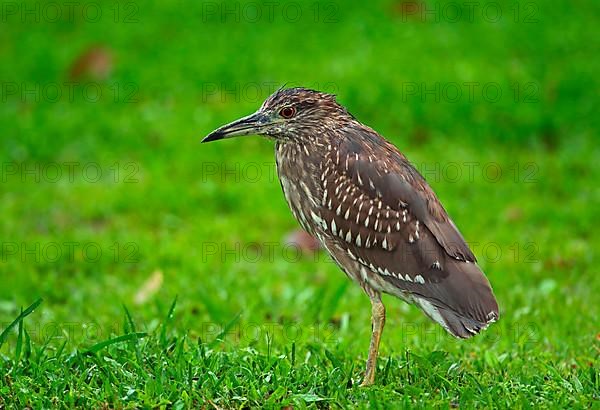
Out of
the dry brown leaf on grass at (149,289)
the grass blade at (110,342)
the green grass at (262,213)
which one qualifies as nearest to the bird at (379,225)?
the green grass at (262,213)

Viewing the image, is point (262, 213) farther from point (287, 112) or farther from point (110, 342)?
point (110, 342)

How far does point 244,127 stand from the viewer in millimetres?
5887

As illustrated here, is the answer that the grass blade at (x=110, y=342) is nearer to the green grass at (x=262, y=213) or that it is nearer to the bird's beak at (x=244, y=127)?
the green grass at (x=262, y=213)

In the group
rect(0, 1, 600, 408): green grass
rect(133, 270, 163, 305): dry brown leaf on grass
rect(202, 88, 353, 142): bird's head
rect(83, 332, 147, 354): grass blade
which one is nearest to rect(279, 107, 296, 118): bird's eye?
rect(202, 88, 353, 142): bird's head

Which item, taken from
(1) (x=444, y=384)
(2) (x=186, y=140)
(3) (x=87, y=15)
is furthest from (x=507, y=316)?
(3) (x=87, y=15)

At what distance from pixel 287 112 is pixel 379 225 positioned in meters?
0.93

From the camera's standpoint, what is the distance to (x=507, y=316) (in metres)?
7.54

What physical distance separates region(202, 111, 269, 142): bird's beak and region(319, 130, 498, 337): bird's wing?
489mm

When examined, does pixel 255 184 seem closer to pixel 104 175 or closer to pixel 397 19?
pixel 104 175

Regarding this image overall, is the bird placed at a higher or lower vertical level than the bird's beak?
lower

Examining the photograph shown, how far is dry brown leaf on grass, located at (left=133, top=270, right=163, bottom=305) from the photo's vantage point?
7.93m

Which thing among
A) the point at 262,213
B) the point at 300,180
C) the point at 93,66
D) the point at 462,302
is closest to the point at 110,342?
the point at 300,180

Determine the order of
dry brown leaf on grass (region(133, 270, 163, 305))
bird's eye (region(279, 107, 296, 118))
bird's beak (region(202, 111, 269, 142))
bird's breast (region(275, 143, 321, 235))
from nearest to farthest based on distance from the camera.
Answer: bird's breast (region(275, 143, 321, 235)), bird's beak (region(202, 111, 269, 142)), bird's eye (region(279, 107, 296, 118)), dry brown leaf on grass (region(133, 270, 163, 305))

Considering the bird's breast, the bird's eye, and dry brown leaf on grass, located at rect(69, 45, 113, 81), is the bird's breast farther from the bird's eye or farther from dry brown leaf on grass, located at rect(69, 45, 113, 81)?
dry brown leaf on grass, located at rect(69, 45, 113, 81)
